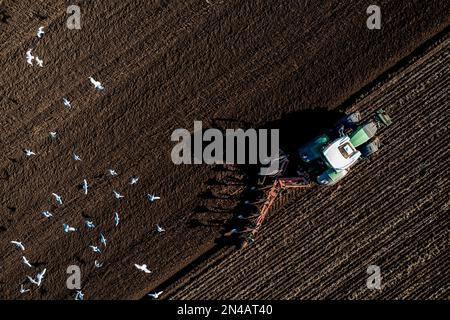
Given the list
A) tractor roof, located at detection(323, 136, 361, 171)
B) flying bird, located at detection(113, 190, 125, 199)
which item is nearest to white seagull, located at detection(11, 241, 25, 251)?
flying bird, located at detection(113, 190, 125, 199)

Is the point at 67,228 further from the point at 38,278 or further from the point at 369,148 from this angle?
the point at 369,148

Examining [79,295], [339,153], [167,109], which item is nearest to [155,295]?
[79,295]

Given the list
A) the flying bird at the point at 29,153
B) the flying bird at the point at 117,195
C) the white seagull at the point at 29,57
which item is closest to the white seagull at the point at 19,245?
the flying bird at the point at 29,153

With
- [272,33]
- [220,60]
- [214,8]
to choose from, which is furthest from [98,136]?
[272,33]

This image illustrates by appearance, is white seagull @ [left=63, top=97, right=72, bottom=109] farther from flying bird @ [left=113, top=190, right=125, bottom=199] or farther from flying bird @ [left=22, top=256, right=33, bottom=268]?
flying bird @ [left=22, top=256, right=33, bottom=268]

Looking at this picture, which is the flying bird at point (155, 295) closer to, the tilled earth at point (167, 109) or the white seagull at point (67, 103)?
the tilled earth at point (167, 109)
